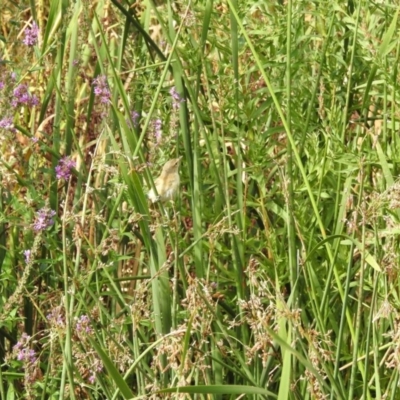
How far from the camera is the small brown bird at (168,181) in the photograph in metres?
2.54

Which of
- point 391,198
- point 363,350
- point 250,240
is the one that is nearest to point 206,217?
point 250,240

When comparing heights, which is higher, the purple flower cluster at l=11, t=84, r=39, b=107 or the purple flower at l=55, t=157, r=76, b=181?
the purple flower cluster at l=11, t=84, r=39, b=107

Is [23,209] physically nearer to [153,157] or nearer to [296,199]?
[153,157]

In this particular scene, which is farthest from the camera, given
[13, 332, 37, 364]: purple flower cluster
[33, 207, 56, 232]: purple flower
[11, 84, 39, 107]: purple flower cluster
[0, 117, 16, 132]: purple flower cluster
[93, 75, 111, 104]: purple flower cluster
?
[11, 84, 39, 107]: purple flower cluster

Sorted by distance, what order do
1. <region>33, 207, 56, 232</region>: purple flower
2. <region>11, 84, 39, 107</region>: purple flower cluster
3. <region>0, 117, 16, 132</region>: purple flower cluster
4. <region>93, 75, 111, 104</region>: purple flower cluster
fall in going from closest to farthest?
1. <region>33, 207, 56, 232</region>: purple flower
2. <region>0, 117, 16, 132</region>: purple flower cluster
3. <region>93, 75, 111, 104</region>: purple flower cluster
4. <region>11, 84, 39, 107</region>: purple flower cluster

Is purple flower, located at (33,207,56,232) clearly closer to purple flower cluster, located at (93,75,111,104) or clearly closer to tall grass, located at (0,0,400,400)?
tall grass, located at (0,0,400,400)

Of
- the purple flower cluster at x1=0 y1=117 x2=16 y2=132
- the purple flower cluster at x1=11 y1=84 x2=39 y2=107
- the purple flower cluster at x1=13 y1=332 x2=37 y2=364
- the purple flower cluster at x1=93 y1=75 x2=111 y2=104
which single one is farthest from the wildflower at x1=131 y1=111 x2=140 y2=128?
the purple flower cluster at x1=13 y1=332 x2=37 y2=364

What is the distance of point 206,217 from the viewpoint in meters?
2.73

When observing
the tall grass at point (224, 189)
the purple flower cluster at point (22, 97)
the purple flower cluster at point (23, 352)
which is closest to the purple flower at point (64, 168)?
the tall grass at point (224, 189)

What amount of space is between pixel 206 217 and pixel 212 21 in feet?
1.87

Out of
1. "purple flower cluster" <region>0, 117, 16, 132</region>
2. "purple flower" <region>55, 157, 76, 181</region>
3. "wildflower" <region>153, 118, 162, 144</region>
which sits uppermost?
"purple flower cluster" <region>0, 117, 16, 132</region>

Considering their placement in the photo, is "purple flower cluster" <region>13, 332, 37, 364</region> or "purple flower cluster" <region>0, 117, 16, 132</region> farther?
"purple flower cluster" <region>0, 117, 16, 132</region>

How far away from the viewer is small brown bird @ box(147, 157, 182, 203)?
100 inches

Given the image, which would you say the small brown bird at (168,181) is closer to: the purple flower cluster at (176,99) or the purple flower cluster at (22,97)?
the purple flower cluster at (176,99)
